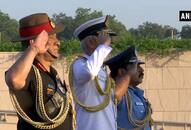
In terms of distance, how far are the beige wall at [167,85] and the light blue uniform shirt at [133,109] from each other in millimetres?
8685

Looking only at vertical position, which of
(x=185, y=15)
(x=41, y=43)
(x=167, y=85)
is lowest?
(x=167, y=85)

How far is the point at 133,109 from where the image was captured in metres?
5.73

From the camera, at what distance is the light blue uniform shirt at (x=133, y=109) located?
18.6 ft

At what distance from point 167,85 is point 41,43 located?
10.9 m

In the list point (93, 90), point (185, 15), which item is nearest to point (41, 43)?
point (93, 90)

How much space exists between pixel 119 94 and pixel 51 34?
2.74 feet

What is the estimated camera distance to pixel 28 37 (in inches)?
171

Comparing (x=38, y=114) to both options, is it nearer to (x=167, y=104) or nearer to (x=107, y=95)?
(x=107, y=95)

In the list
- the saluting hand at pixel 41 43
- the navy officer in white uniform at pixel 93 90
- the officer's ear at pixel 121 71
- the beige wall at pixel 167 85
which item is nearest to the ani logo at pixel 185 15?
the beige wall at pixel 167 85

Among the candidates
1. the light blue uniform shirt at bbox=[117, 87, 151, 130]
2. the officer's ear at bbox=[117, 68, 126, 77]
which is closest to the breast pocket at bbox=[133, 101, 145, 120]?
the light blue uniform shirt at bbox=[117, 87, 151, 130]

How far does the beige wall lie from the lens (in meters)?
14.6

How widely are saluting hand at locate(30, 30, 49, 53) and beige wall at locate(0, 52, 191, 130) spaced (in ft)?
34.2

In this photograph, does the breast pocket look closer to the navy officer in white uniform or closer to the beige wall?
the navy officer in white uniform

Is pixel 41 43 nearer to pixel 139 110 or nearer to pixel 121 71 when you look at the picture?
pixel 121 71
